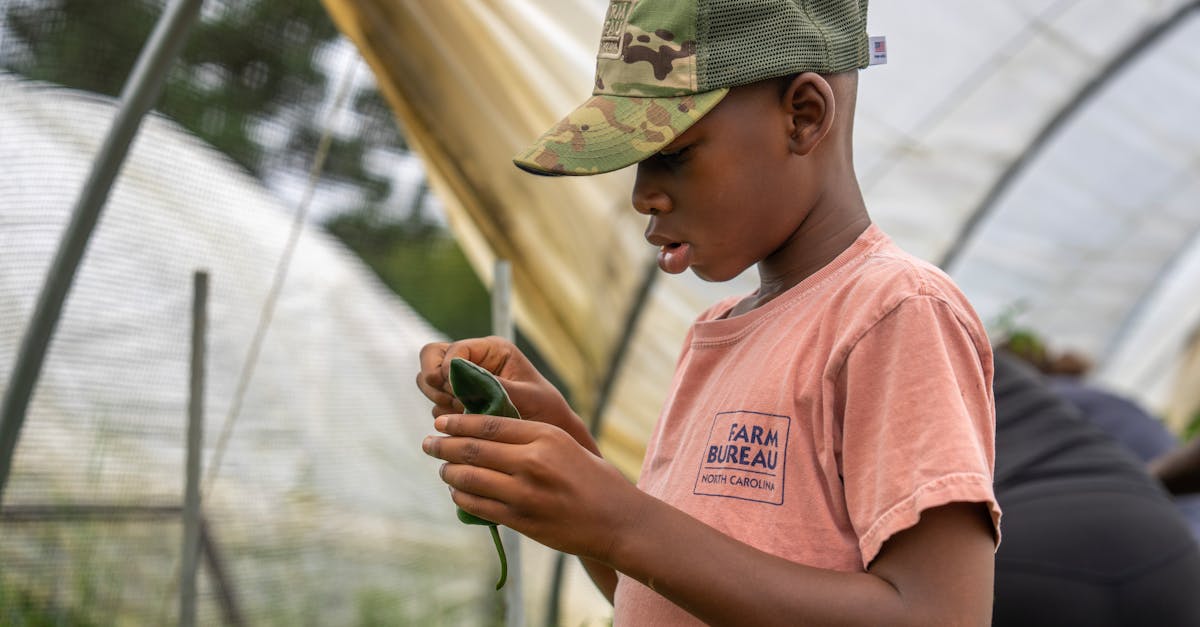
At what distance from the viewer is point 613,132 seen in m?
1.27

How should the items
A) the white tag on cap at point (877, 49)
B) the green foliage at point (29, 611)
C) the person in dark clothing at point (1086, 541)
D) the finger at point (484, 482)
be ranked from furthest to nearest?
the green foliage at point (29, 611) → the person in dark clothing at point (1086, 541) → the white tag on cap at point (877, 49) → the finger at point (484, 482)

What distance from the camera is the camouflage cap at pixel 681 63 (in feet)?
4.07

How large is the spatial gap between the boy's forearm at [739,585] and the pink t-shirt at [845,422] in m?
0.05

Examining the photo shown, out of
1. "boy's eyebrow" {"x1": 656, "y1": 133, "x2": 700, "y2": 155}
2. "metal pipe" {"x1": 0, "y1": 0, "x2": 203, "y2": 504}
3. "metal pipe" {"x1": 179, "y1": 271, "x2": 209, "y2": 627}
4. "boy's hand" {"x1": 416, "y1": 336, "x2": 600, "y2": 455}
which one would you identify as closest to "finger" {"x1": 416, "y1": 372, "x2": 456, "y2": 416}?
"boy's hand" {"x1": 416, "y1": 336, "x2": 600, "y2": 455}

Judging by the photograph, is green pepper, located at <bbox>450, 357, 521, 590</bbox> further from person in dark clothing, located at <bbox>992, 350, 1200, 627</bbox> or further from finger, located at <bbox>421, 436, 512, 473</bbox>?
person in dark clothing, located at <bbox>992, 350, 1200, 627</bbox>

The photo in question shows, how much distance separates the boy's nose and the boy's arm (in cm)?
33

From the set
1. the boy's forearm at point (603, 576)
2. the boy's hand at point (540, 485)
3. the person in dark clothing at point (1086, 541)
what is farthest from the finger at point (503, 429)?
the person in dark clothing at point (1086, 541)

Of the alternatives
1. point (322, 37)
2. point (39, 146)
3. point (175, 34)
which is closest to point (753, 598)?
point (175, 34)

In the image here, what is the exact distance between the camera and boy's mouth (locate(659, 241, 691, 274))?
131cm

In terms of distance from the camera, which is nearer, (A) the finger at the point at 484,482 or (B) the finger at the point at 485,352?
Answer: (A) the finger at the point at 484,482

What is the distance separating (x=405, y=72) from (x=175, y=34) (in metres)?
0.61

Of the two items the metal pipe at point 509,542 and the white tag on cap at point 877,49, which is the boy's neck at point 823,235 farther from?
the metal pipe at point 509,542

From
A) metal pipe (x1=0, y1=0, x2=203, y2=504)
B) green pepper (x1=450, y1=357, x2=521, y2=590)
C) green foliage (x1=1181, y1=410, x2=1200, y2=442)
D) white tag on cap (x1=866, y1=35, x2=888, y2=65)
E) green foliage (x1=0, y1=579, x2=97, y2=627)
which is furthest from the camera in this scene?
green foliage (x1=1181, y1=410, x2=1200, y2=442)

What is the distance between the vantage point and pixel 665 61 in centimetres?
127
